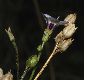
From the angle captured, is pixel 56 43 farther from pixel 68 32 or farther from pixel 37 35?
pixel 37 35

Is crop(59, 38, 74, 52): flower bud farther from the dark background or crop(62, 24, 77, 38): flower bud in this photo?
the dark background

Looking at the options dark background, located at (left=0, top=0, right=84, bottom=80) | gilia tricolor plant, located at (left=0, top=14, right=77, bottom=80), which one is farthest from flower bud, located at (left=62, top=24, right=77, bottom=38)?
dark background, located at (left=0, top=0, right=84, bottom=80)

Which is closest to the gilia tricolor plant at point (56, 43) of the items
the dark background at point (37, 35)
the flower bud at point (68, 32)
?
the flower bud at point (68, 32)

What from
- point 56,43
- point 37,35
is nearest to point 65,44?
point 56,43
